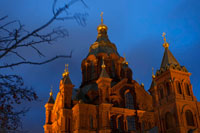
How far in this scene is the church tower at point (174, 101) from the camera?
2158 centimetres

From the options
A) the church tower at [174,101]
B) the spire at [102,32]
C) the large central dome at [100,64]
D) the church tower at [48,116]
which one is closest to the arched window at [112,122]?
the church tower at [174,101]

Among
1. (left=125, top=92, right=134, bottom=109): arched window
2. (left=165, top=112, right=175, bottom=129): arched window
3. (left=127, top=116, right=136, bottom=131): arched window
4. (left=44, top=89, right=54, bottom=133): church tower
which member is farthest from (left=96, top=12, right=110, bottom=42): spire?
(left=165, top=112, right=175, bottom=129): arched window

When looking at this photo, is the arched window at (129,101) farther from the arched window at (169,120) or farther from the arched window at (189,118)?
the arched window at (189,118)

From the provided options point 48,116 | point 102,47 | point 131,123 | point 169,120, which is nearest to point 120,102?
point 131,123

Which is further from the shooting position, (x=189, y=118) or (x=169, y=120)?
(x=169, y=120)

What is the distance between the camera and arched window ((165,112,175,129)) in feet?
72.9

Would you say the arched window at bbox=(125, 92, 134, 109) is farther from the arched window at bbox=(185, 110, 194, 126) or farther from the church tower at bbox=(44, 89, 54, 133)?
the church tower at bbox=(44, 89, 54, 133)

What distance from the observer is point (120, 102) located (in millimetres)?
31641

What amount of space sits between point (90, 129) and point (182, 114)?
11.1 meters

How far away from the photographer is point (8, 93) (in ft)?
23.7

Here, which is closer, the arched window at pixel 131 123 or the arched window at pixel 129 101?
the arched window at pixel 131 123

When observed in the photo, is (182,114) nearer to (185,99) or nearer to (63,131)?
(185,99)

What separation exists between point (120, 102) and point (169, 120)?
986 centimetres

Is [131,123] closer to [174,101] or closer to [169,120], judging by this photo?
[169,120]
